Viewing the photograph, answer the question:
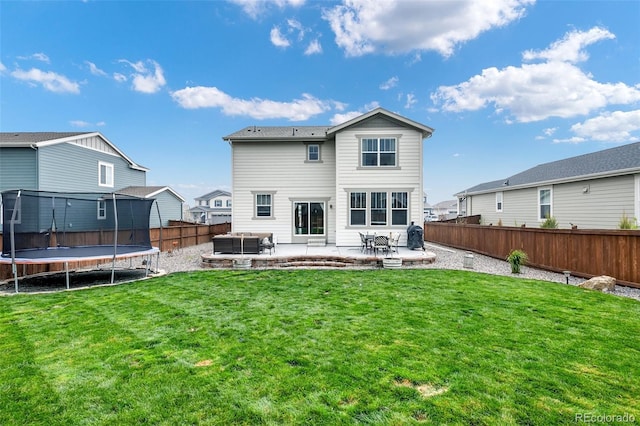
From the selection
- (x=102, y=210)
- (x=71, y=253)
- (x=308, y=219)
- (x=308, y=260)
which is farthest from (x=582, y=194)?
(x=71, y=253)

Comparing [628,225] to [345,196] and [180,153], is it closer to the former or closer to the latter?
[345,196]

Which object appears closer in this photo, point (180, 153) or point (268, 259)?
point (268, 259)

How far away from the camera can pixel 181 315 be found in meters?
5.25

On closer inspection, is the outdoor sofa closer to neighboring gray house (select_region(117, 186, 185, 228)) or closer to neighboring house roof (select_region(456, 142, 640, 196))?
neighboring gray house (select_region(117, 186, 185, 228))

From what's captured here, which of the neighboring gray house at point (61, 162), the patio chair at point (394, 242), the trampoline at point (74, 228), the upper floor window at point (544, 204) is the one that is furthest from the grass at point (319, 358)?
the neighboring gray house at point (61, 162)

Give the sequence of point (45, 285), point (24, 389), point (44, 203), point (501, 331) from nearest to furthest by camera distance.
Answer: point (24, 389) → point (501, 331) → point (45, 285) → point (44, 203)

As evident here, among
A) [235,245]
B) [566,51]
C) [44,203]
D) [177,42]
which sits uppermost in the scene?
[177,42]

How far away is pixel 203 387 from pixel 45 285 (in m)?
7.97

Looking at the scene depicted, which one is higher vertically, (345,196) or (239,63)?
(239,63)

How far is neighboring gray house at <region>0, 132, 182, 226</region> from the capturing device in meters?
14.8

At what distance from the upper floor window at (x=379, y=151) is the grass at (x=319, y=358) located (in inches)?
315

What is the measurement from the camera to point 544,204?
16.3m

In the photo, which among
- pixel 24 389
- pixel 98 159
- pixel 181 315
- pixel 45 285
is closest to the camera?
pixel 24 389

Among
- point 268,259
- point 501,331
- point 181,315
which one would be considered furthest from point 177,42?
point 501,331
